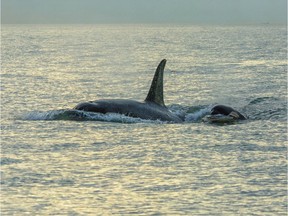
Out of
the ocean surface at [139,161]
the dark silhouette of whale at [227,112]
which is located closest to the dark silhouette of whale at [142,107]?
the ocean surface at [139,161]

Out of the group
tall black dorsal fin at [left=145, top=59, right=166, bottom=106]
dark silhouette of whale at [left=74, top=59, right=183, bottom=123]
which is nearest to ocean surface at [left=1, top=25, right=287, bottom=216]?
dark silhouette of whale at [left=74, top=59, right=183, bottom=123]

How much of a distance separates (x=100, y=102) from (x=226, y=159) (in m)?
7.03

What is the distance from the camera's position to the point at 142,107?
77.5 feet

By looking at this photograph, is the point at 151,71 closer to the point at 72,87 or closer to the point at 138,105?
the point at 72,87

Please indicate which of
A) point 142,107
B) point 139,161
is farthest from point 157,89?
point 139,161

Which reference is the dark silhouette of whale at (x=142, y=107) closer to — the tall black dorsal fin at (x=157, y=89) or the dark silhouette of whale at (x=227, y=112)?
the tall black dorsal fin at (x=157, y=89)

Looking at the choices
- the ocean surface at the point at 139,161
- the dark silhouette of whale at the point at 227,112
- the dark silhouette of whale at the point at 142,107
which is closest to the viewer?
the ocean surface at the point at 139,161

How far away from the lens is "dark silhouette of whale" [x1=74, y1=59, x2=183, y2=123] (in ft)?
75.5

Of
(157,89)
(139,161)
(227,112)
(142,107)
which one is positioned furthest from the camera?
(227,112)

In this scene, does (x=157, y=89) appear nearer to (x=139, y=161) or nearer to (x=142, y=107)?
(x=142, y=107)

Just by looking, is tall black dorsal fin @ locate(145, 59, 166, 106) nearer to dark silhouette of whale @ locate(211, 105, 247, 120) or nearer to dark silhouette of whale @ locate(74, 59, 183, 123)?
dark silhouette of whale @ locate(74, 59, 183, 123)

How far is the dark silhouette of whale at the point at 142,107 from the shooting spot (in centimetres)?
2300

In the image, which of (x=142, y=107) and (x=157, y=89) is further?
(x=157, y=89)

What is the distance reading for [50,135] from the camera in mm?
20141
